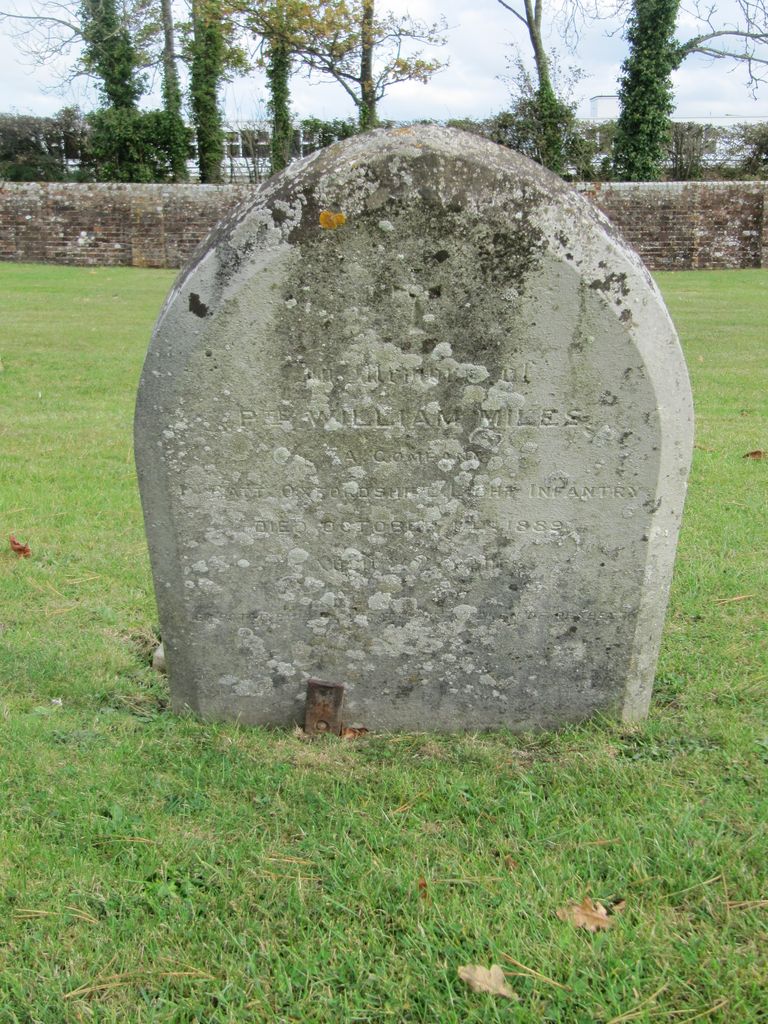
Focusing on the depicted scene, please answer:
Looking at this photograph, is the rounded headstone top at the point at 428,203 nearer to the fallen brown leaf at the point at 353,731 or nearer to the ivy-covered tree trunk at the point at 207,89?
the fallen brown leaf at the point at 353,731

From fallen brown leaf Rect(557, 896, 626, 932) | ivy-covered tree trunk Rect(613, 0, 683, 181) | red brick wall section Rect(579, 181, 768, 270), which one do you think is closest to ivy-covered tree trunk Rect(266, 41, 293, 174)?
ivy-covered tree trunk Rect(613, 0, 683, 181)

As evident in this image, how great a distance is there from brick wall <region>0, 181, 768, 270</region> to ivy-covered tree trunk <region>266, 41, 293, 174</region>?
7642mm

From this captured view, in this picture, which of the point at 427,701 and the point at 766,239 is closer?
the point at 427,701

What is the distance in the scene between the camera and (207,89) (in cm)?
3006

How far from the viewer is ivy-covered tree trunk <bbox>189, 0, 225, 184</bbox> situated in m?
30.0

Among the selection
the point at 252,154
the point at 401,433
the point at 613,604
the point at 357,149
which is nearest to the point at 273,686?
the point at 401,433

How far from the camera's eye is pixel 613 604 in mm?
3189

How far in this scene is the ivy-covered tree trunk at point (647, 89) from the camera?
83.6 ft

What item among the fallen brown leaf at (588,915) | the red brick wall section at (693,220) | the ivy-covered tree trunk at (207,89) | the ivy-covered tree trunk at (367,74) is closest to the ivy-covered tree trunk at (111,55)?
the ivy-covered tree trunk at (207,89)

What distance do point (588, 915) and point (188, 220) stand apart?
22621 millimetres

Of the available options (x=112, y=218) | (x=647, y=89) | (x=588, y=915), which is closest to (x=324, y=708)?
(x=588, y=915)

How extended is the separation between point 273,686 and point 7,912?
3.96ft

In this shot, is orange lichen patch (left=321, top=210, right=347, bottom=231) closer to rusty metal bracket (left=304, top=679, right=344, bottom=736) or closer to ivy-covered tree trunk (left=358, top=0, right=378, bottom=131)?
rusty metal bracket (left=304, top=679, right=344, bottom=736)

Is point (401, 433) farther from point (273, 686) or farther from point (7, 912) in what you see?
point (7, 912)
